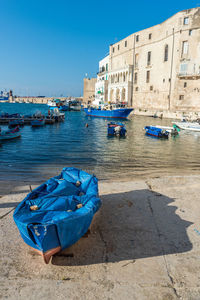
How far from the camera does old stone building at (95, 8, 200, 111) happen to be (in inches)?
1347

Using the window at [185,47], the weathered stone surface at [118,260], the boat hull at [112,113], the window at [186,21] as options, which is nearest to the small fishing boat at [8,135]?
the weathered stone surface at [118,260]

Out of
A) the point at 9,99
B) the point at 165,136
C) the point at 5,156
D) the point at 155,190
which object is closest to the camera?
the point at 155,190

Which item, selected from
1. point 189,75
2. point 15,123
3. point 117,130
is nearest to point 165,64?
point 189,75

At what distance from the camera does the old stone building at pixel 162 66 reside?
3421 centimetres

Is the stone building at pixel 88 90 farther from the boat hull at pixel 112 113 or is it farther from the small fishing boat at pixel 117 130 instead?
the small fishing boat at pixel 117 130

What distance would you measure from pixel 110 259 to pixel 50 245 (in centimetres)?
89

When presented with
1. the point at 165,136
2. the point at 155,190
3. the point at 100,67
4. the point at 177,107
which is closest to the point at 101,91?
the point at 100,67

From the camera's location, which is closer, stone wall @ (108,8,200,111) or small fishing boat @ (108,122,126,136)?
small fishing boat @ (108,122,126,136)

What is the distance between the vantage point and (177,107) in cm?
3688

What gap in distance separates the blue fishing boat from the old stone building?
3459 cm

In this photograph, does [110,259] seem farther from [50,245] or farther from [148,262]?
[50,245]

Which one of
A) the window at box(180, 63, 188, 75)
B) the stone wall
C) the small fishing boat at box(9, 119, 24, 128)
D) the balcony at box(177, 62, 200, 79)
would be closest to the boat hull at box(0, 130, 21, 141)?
the small fishing boat at box(9, 119, 24, 128)

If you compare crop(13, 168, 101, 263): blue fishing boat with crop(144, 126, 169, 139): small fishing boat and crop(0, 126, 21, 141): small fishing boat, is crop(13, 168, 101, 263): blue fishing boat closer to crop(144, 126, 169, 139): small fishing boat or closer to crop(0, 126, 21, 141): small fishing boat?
crop(0, 126, 21, 141): small fishing boat

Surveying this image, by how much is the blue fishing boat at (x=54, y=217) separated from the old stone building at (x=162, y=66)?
34590mm
